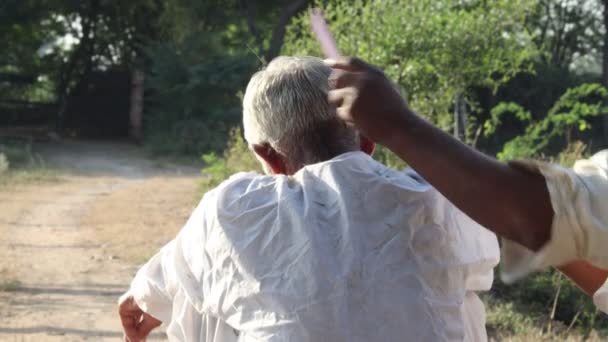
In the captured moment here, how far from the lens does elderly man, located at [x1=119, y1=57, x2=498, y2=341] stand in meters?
1.79

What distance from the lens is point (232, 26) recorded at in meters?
25.4

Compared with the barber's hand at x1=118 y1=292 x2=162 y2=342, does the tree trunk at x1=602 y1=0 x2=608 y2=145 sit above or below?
below

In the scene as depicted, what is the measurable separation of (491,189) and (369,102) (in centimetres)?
21

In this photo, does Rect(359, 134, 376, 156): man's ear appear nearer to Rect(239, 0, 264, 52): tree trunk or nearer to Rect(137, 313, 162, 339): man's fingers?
Rect(137, 313, 162, 339): man's fingers

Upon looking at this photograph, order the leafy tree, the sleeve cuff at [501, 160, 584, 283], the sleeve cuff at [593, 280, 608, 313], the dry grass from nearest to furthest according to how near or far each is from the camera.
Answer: the sleeve cuff at [501, 160, 584, 283], the sleeve cuff at [593, 280, 608, 313], the leafy tree, the dry grass

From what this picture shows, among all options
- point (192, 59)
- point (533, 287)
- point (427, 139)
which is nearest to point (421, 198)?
point (427, 139)

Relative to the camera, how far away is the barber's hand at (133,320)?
2238 millimetres

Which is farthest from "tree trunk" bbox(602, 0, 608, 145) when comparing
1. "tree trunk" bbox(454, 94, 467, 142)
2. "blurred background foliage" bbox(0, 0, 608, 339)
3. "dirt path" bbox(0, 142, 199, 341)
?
"tree trunk" bbox(454, 94, 467, 142)

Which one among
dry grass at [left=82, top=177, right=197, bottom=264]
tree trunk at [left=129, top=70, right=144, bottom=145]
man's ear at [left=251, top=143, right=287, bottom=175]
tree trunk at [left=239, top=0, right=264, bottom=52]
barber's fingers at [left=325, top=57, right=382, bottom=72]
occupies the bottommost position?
tree trunk at [left=129, top=70, right=144, bottom=145]

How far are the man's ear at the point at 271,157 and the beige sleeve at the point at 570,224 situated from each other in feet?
3.27

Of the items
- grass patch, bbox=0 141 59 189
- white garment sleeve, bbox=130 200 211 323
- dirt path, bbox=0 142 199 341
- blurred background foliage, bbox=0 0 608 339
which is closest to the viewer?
white garment sleeve, bbox=130 200 211 323

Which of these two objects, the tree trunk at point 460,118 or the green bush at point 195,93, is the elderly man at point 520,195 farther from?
the green bush at point 195,93

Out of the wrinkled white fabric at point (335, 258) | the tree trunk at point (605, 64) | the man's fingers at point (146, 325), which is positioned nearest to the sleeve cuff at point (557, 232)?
the wrinkled white fabric at point (335, 258)

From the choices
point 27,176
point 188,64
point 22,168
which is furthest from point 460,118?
point 188,64
